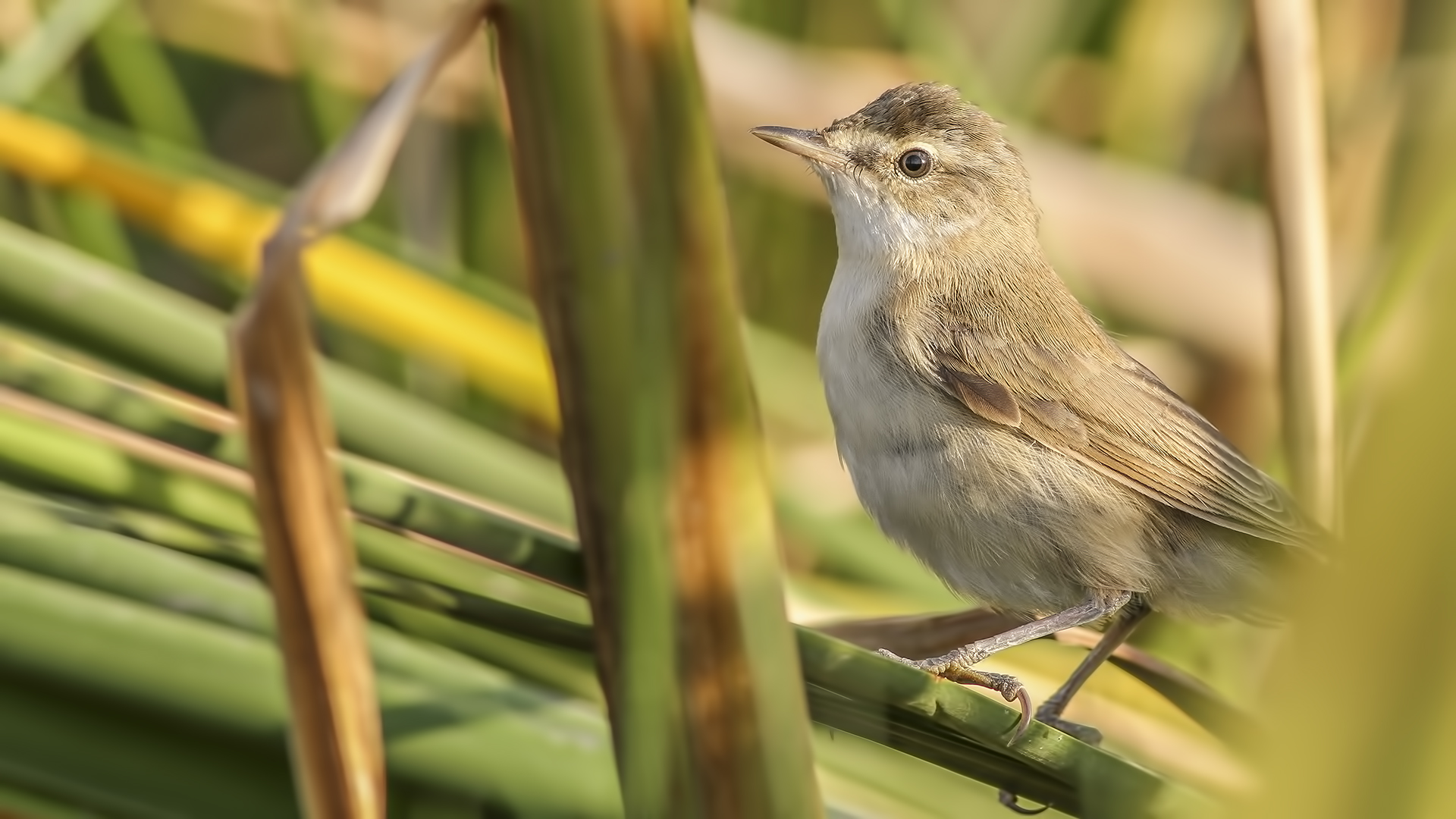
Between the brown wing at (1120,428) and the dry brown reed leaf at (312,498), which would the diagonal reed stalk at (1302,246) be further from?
the dry brown reed leaf at (312,498)

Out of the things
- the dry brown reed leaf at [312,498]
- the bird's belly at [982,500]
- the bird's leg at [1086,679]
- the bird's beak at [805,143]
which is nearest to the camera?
the dry brown reed leaf at [312,498]

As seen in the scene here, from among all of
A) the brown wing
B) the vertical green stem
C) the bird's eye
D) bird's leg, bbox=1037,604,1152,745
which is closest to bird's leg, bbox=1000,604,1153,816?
bird's leg, bbox=1037,604,1152,745

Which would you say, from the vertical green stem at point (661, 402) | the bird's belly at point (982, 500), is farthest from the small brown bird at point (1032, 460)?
the vertical green stem at point (661, 402)

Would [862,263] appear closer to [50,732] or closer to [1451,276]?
[50,732]

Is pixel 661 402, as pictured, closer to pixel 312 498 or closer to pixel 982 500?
pixel 312 498

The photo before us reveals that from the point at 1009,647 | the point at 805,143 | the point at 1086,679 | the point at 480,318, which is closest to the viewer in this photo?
the point at 1009,647

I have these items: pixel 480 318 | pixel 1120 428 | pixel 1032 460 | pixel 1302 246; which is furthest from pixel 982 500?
pixel 480 318

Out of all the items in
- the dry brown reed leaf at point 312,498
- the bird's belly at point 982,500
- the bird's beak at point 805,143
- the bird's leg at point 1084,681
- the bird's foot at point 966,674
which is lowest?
the dry brown reed leaf at point 312,498
